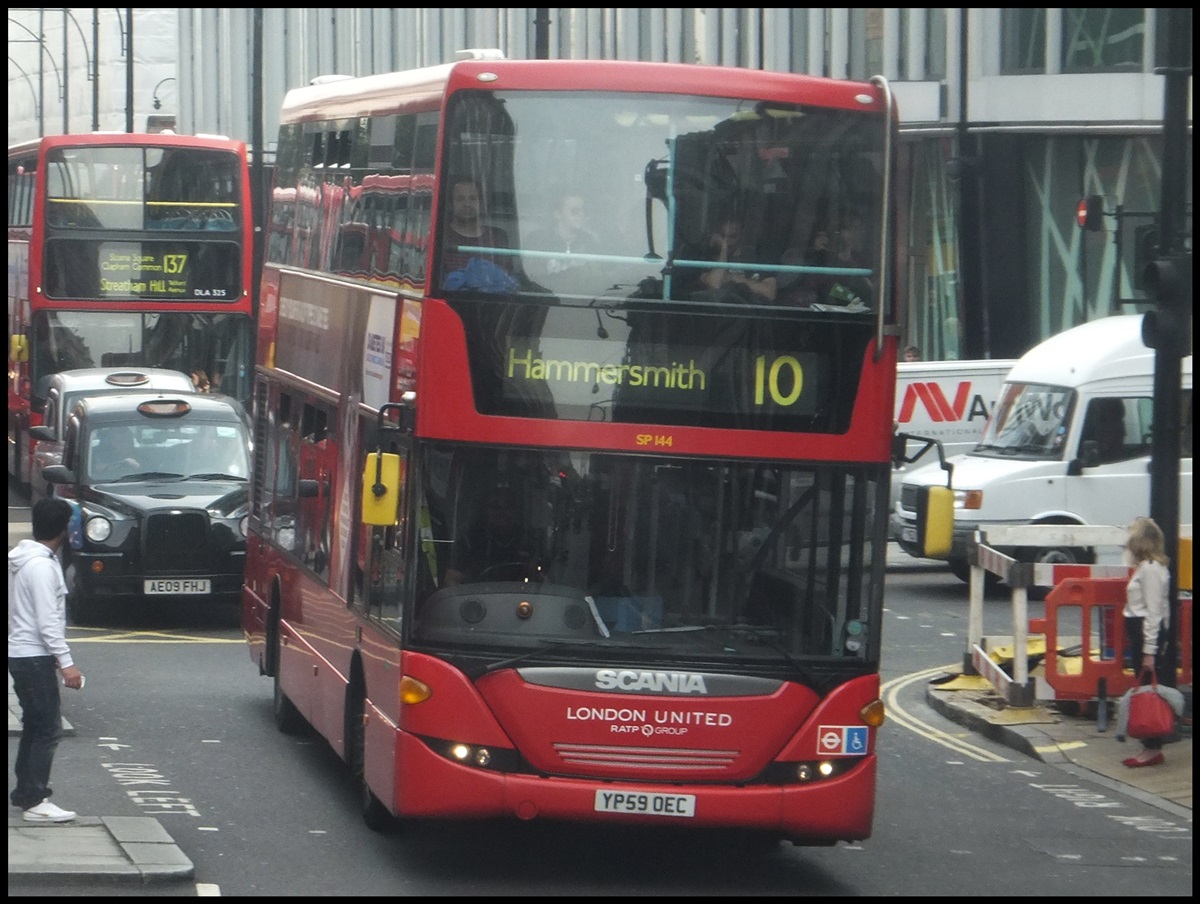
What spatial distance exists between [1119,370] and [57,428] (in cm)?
1043

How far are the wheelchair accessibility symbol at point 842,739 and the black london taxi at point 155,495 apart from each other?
9.56 metres

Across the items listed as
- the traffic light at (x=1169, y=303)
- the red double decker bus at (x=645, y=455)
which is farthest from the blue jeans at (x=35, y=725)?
the traffic light at (x=1169, y=303)

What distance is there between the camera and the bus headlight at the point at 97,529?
17.9 m

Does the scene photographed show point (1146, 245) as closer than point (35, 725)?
No

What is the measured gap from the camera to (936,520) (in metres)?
9.52

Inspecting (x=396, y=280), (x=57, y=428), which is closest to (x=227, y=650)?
(x=57, y=428)

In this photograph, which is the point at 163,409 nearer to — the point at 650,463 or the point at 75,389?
the point at 75,389

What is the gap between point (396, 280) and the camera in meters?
9.98

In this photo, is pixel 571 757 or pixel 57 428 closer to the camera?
pixel 571 757

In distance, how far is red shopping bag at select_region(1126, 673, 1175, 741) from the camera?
42.1 feet

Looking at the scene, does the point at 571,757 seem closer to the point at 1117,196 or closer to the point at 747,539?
the point at 747,539

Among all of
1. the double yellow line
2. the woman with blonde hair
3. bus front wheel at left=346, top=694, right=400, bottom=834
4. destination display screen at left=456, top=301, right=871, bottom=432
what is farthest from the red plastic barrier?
destination display screen at left=456, top=301, right=871, bottom=432

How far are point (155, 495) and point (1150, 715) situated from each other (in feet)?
28.9

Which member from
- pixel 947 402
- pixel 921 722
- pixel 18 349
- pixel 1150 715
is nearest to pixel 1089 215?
pixel 947 402
